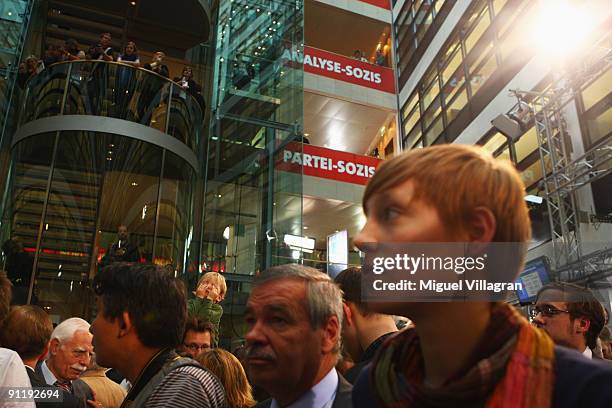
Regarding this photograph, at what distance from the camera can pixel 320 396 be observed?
5.11ft

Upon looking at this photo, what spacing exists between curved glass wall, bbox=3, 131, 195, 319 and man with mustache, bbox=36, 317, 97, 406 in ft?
16.4

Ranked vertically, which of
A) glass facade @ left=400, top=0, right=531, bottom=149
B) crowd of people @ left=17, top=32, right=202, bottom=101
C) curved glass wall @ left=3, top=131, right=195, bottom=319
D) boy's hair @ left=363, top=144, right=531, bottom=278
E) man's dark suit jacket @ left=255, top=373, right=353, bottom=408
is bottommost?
man's dark suit jacket @ left=255, top=373, right=353, bottom=408

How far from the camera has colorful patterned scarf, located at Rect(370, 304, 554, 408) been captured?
742 mm

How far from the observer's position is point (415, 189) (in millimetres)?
858

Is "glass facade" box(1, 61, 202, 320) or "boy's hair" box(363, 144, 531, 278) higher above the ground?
"glass facade" box(1, 61, 202, 320)

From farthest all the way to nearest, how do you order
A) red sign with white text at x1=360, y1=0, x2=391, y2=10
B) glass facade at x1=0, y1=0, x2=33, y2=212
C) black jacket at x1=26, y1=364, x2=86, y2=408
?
red sign with white text at x1=360, y1=0, x2=391, y2=10
glass facade at x1=0, y1=0, x2=33, y2=212
black jacket at x1=26, y1=364, x2=86, y2=408

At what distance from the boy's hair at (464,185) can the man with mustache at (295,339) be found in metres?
0.78

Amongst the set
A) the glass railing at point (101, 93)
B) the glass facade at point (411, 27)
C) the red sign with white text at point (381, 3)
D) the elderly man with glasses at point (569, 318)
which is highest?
the red sign with white text at point (381, 3)

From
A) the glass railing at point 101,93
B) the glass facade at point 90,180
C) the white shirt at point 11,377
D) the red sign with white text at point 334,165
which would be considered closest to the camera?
the white shirt at point 11,377

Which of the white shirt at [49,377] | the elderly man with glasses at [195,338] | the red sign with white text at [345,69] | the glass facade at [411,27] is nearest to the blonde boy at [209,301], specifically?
the elderly man with glasses at [195,338]

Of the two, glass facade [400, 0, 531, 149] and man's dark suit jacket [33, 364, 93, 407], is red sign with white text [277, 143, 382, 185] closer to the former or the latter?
glass facade [400, 0, 531, 149]

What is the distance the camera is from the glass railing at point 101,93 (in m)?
9.13

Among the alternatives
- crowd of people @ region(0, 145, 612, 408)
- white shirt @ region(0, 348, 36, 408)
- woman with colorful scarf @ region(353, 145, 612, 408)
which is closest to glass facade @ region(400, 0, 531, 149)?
crowd of people @ region(0, 145, 612, 408)

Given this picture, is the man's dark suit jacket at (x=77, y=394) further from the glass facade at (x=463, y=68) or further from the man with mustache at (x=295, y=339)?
the glass facade at (x=463, y=68)
